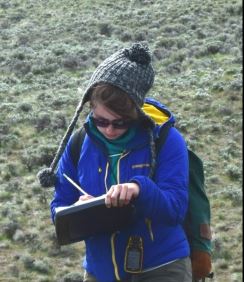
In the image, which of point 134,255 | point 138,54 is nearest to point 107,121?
point 138,54

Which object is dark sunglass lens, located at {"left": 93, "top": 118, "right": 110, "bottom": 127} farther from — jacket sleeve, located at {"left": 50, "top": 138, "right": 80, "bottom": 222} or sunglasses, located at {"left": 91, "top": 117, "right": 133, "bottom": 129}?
jacket sleeve, located at {"left": 50, "top": 138, "right": 80, "bottom": 222}

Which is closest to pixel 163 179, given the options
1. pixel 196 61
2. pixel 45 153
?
pixel 45 153

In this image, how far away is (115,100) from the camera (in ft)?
9.14

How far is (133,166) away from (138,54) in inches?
18.6

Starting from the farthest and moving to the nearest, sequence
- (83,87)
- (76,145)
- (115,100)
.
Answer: (83,87)
(76,145)
(115,100)

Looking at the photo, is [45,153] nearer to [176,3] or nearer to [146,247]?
[146,247]

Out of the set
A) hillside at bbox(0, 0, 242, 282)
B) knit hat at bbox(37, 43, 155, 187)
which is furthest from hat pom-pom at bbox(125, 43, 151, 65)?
hillside at bbox(0, 0, 242, 282)

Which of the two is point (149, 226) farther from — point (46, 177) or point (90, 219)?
point (46, 177)

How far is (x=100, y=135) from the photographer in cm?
291

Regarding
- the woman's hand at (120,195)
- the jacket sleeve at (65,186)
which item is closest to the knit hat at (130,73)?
the jacket sleeve at (65,186)

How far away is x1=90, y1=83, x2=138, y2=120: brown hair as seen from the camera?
2.78 metres

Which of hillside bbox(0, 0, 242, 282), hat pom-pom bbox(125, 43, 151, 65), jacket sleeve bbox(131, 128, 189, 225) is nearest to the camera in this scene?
jacket sleeve bbox(131, 128, 189, 225)

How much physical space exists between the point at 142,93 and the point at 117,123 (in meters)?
0.16

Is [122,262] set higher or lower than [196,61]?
higher
